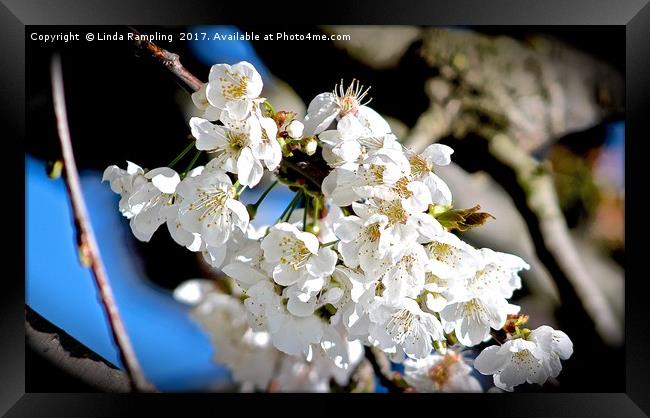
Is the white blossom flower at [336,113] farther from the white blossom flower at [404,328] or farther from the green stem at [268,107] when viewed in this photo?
the white blossom flower at [404,328]

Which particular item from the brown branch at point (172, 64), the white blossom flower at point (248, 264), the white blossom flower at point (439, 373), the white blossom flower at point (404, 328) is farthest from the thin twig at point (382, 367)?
the brown branch at point (172, 64)

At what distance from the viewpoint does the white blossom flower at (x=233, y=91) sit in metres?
1.10

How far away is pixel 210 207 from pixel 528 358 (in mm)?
665

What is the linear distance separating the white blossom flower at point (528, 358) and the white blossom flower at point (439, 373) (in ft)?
1.11

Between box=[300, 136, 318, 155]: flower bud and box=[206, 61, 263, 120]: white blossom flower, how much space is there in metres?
0.11

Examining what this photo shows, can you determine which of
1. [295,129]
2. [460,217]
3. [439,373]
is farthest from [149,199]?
[439,373]

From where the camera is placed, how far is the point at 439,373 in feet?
5.66

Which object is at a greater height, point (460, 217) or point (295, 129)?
point (295, 129)

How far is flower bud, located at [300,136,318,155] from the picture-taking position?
1109mm

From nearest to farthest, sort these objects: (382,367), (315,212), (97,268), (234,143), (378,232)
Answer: (378,232), (234,143), (315,212), (97,268), (382,367)

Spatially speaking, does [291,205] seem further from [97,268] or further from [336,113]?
[97,268]

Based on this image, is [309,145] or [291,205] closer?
[309,145]
